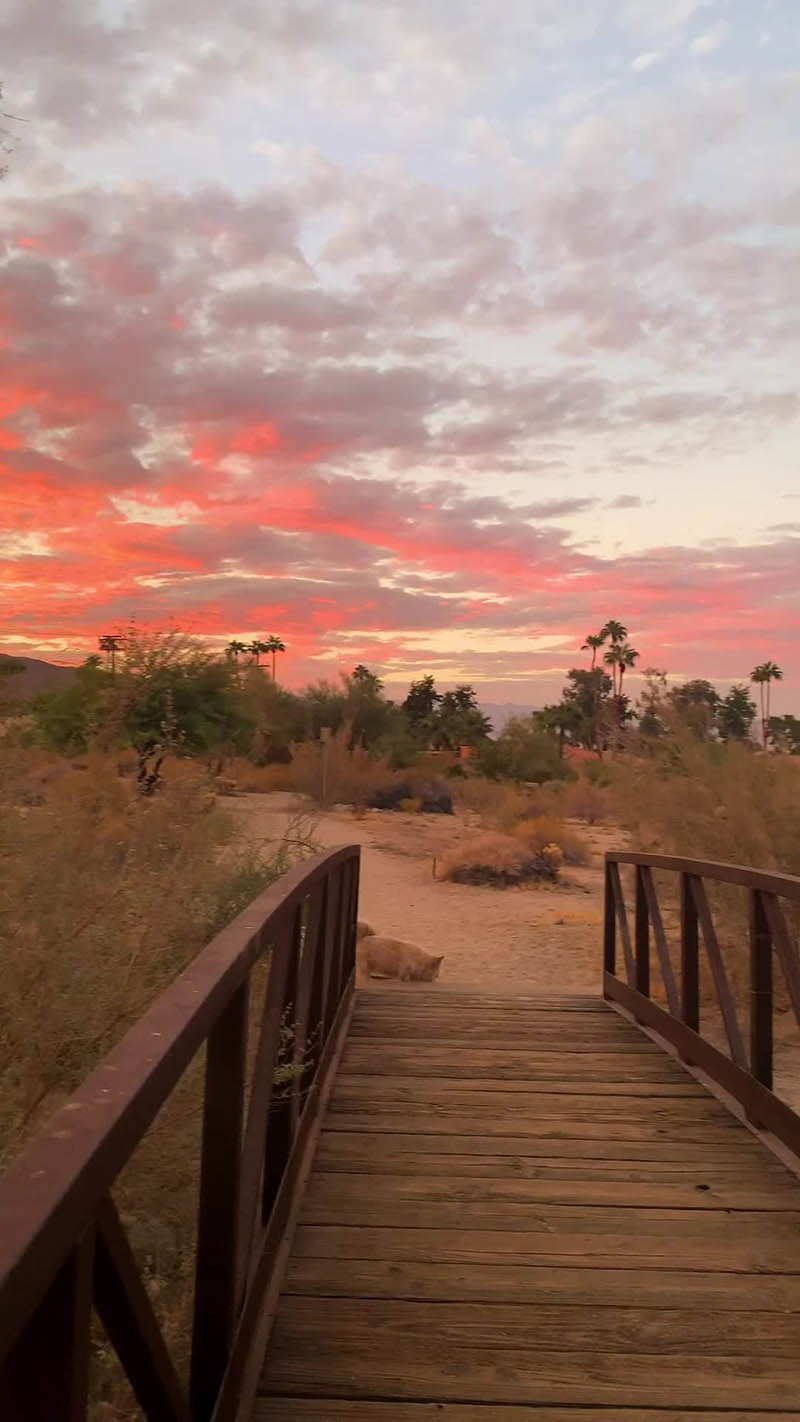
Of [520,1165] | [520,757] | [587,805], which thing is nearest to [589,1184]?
[520,1165]

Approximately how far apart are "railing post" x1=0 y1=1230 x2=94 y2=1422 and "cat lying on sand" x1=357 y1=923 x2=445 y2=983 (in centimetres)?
949

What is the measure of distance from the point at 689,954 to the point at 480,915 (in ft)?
33.6

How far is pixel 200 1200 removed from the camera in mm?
2012

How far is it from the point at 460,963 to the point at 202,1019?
35.7 feet

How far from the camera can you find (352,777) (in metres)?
29.0

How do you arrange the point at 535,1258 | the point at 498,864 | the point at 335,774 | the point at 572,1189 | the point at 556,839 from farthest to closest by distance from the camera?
1. the point at 335,774
2. the point at 556,839
3. the point at 498,864
4. the point at 572,1189
5. the point at 535,1258

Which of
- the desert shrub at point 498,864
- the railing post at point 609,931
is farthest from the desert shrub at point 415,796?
the railing post at point 609,931

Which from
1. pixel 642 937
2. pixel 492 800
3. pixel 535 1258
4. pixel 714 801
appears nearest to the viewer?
pixel 535 1258

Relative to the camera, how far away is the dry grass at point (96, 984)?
330 centimetres

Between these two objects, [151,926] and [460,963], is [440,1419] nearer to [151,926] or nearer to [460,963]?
[151,926]

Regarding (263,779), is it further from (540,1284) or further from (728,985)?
(540,1284)

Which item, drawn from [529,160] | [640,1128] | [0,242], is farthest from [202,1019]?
[529,160]

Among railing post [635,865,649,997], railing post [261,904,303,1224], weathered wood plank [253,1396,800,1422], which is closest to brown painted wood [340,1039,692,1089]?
railing post [635,865,649,997]

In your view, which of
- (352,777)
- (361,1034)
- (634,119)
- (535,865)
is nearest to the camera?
(361,1034)
